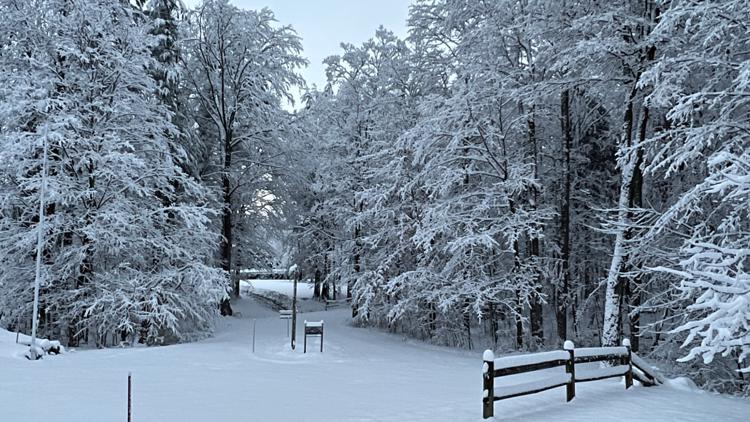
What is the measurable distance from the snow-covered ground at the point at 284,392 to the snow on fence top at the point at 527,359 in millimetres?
839

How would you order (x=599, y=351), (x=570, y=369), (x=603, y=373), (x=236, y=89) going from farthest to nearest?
1. (x=236, y=89)
2. (x=603, y=373)
3. (x=599, y=351)
4. (x=570, y=369)

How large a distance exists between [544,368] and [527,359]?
2.09 feet

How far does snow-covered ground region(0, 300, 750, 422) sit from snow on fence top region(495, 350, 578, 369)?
839 mm

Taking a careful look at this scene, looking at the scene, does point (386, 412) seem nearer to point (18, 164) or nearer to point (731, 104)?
point (731, 104)

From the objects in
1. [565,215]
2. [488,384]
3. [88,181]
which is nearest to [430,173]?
[565,215]

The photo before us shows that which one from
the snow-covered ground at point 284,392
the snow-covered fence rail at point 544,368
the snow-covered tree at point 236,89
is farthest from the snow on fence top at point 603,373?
the snow-covered tree at point 236,89

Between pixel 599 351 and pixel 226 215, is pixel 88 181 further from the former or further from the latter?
pixel 599 351

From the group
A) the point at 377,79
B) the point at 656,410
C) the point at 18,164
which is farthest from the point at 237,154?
the point at 656,410

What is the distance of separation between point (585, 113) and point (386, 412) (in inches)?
676

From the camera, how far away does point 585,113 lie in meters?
21.6

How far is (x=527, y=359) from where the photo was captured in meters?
8.88

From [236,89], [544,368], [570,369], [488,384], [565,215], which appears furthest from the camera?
[236,89]

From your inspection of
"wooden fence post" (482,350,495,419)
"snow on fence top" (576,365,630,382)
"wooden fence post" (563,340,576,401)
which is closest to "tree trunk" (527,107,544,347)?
"snow on fence top" (576,365,630,382)

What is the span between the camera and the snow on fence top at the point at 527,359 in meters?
8.58
